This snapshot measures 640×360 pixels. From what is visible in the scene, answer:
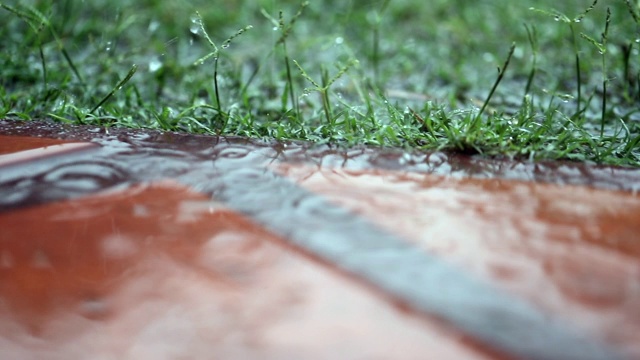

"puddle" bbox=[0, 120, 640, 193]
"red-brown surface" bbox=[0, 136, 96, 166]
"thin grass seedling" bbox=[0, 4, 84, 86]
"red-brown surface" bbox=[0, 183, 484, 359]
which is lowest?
"red-brown surface" bbox=[0, 183, 484, 359]

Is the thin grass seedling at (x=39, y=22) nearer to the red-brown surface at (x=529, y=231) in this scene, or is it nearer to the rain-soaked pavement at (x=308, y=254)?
the rain-soaked pavement at (x=308, y=254)

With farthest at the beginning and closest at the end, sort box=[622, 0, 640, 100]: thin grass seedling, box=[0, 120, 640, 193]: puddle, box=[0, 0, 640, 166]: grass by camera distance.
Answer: box=[622, 0, 640, 100]: thin grass seedling, box=[0, 0, 640, 166]: grass, box=[0, 120, 640, 193]: puddle

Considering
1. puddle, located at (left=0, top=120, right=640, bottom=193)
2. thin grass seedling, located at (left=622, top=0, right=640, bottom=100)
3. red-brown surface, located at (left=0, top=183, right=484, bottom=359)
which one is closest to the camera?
red-brown surface, located at (left=0, top=183, right=484, bottom=359)

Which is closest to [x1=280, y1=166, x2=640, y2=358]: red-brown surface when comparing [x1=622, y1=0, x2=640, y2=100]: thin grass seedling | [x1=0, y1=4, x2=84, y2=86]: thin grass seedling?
[x1=622, y1=0, x2=640, y2=100]: thin grass seedling

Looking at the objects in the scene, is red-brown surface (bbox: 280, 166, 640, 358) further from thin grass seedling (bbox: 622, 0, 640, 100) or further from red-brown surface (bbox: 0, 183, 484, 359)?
thin grass seedling (bbox: 622, 0, 640, 100)

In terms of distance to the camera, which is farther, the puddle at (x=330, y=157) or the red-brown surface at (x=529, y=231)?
the puddle at (x=330, y=157)

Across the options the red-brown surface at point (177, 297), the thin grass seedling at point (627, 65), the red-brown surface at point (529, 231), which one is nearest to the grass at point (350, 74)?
the thin grass seedling at point (627, 65)

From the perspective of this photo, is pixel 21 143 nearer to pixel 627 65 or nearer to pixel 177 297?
pixel 177 297
